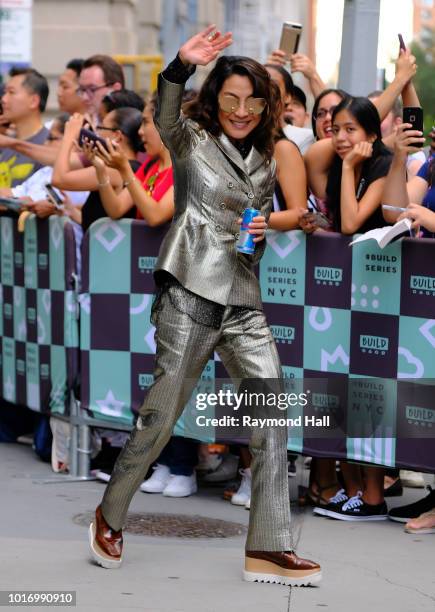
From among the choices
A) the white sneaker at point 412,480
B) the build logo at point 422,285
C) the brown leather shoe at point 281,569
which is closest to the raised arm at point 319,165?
the build logo at point 422,285

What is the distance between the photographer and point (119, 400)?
749 cm

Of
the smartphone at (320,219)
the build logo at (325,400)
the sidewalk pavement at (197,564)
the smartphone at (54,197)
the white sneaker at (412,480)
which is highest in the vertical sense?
the smartphone at (320,219)

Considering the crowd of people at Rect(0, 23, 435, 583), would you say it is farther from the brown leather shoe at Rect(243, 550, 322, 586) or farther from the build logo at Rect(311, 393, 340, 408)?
the build logo at Rect(311, 393, 340, 408)

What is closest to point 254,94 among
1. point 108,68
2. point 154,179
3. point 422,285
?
point 422,285

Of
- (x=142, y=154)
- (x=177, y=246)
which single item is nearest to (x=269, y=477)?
(x=177, y=246)

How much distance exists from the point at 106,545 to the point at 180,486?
170 centimetres

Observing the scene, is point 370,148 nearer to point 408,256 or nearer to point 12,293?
point 408,256

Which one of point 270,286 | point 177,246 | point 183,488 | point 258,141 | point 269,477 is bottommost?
point 183,488

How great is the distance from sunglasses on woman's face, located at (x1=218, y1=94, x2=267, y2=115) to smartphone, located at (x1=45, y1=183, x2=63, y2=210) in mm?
2597

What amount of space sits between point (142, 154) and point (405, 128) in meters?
2.30

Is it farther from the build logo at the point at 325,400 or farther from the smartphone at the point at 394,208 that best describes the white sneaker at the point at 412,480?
the smartphone at the point at 394,208

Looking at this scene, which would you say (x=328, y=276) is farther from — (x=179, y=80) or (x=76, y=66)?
(x=76, y=66)

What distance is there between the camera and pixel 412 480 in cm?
787

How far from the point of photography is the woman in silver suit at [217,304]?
552cm
